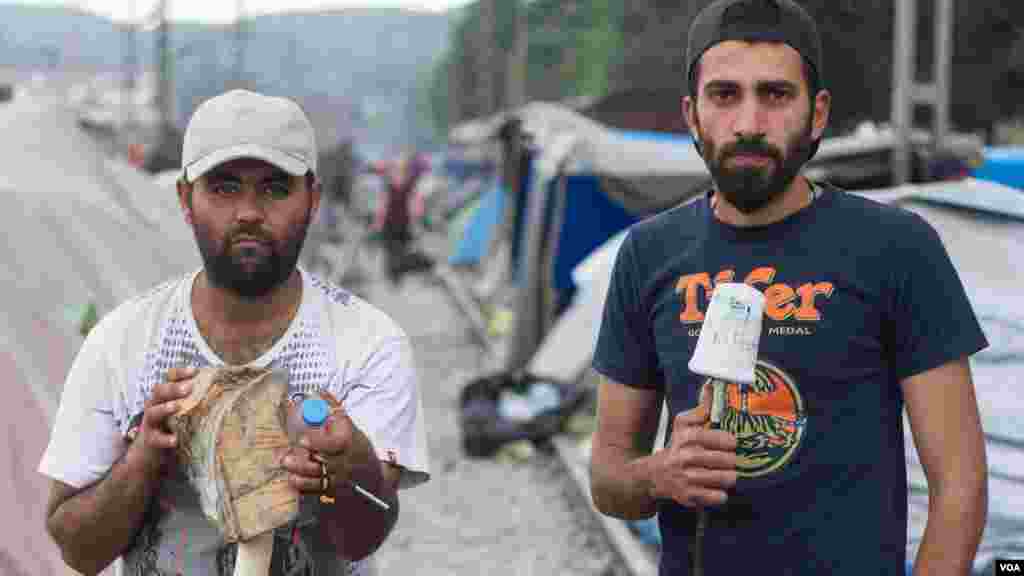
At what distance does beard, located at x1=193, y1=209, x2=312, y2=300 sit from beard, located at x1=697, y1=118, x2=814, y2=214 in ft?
2.87

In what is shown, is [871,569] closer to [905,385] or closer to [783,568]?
[783,568]

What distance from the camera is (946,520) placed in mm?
2869

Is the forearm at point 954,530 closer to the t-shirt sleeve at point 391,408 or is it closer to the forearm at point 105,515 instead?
the t-shirt sleeve at point 391,408

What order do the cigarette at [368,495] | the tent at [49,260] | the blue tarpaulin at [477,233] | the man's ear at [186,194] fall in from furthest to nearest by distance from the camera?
1. the blue tarpaulin at [477,233]
2. the tent at [49,260]
3. the man's ear at [186,194]
4. the cigarette at [368,495]

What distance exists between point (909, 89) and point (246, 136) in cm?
691

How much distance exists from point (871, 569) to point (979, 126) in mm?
26612

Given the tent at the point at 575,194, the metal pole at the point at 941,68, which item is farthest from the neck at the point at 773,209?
the tent at the point at 575,194

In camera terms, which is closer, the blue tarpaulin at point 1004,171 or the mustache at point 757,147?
the mustache at point 757,147

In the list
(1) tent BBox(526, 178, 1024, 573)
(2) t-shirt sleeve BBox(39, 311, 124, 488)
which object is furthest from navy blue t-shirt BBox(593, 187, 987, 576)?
(1) tent BBox(526, 178, 1024, 573)

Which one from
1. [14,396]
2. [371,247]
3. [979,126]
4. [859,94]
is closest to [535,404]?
[14,396]

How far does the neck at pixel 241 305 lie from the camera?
309 cm

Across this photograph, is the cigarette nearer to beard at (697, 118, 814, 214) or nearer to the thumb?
the thumb

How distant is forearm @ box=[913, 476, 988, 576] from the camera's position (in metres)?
2.86

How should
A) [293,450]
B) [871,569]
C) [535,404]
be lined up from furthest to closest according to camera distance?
[535,404] < [871,569] < [293,450]
